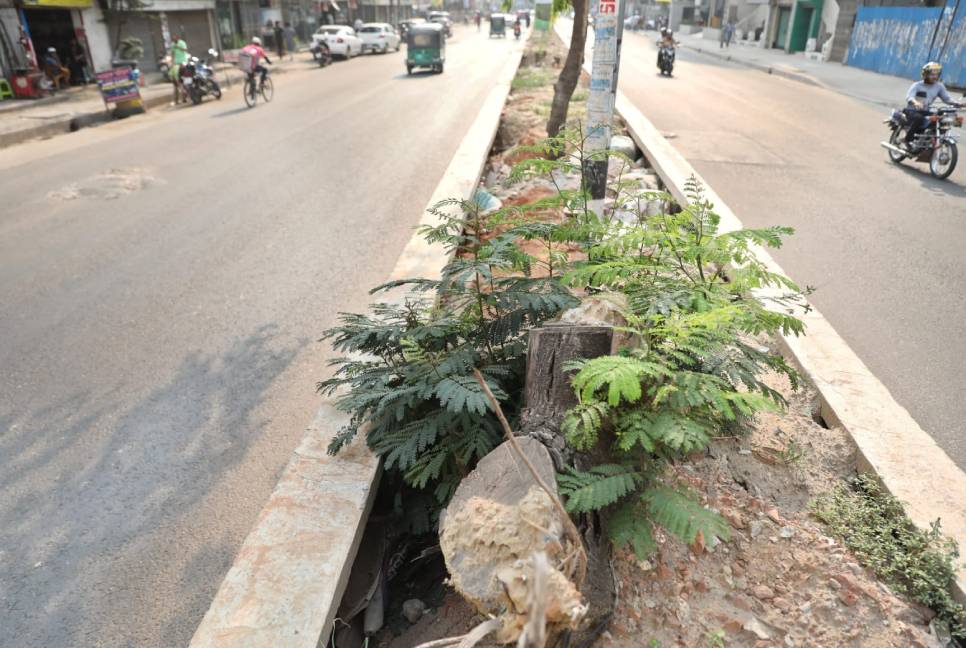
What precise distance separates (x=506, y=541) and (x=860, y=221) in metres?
7.63

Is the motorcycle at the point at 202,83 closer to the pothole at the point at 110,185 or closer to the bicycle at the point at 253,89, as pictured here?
the bicycle at the point at 253,89

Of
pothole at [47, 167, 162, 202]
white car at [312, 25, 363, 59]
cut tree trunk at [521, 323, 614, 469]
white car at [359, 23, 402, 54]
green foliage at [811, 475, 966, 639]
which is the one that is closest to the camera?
green foliage at [811, 475, 966, 639]

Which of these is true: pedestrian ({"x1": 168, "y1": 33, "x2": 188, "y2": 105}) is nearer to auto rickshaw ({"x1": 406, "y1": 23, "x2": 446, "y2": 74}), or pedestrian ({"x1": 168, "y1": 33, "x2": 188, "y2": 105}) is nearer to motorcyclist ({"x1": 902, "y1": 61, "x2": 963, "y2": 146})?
auto rickshaw ({"x1": 406, "y1": 23, "x2": 446, "y2": 74})

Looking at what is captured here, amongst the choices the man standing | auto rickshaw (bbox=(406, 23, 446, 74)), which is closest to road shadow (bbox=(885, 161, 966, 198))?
auto rickshaw (bbox=(406, 23, 446, 74))

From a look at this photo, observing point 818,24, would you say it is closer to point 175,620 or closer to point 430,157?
point 430,157

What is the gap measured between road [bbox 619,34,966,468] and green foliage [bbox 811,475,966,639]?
1.07 meters

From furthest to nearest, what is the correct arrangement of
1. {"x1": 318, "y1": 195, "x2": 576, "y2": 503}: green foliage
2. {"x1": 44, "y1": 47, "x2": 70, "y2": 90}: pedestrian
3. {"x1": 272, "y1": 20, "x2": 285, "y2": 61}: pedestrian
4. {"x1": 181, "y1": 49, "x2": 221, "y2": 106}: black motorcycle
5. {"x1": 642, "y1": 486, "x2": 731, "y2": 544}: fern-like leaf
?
{"x1": 272, "y1": 20, "x2": 285, "y2": 61}: pedestrian, {"x1": 44, "y1": 47, "x2": 70, "y2": 90}: pedestrian, {"x1": 181, "y1": 49, "x2": 221, "y2": 106}: black motorcycle, {"x1": 318, "y1": 195, "x2": 576, "y2": 503}: green foliage, {"x1": 642, "y1": 486, "x2": 731, "y2": 544}: fern-like leaf

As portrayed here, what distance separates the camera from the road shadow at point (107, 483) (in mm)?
2918

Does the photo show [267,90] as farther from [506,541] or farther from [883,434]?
[506,541]

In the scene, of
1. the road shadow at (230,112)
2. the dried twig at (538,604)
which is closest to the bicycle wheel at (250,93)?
the road shadow at (230,112)

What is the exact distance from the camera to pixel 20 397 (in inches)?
174

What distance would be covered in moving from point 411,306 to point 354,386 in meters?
0.52

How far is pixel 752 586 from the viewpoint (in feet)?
8.42

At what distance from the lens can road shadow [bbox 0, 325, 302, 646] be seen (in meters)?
2.92
